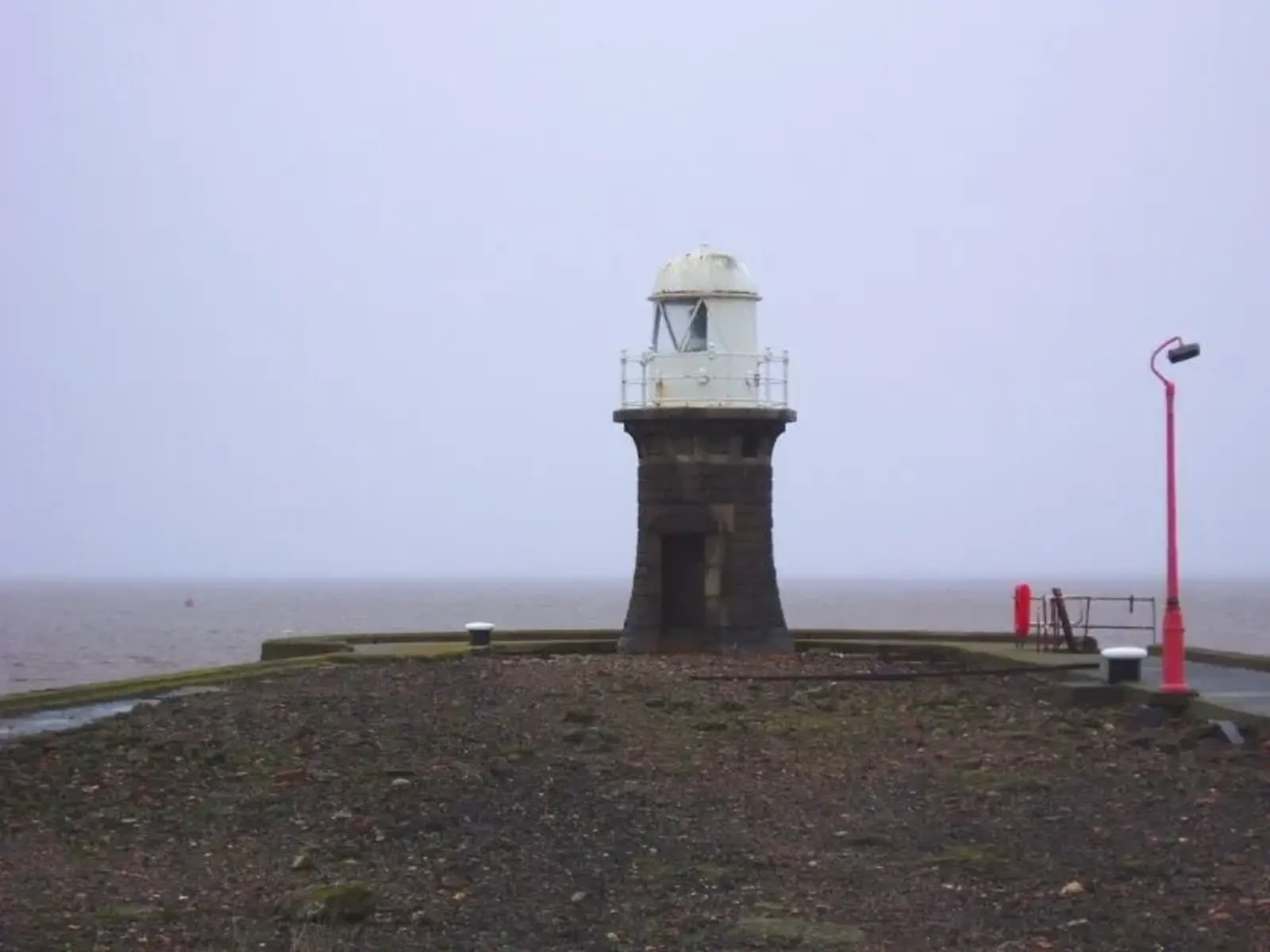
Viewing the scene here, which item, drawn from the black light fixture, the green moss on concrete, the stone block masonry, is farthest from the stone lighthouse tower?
the black light fixture

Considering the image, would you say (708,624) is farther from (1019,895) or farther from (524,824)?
(1019,895)

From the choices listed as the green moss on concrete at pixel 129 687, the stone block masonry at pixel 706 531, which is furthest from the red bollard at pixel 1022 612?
the green moss on concrete at pixel 129 687

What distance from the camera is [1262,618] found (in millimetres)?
95188

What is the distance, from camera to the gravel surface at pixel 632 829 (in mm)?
10758

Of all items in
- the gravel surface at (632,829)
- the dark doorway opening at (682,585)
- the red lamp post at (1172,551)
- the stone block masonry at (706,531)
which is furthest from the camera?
the dark doorway opening at (682,585)

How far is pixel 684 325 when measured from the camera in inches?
1091

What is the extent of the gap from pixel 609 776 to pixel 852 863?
3399mm

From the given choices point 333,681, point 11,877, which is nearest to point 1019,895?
point 11,877

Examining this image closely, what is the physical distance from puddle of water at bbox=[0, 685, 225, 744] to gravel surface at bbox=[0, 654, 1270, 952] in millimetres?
427

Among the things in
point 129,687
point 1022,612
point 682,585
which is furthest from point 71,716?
point 1022,612

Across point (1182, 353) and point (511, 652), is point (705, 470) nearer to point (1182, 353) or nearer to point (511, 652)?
point (511, 652)

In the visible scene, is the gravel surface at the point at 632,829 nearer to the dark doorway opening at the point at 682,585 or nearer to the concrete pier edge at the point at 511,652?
the concrete pier edge at the point at 511,652

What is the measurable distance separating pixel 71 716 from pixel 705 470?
33.5ft

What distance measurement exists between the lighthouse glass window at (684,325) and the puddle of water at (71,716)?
8.51 metres
